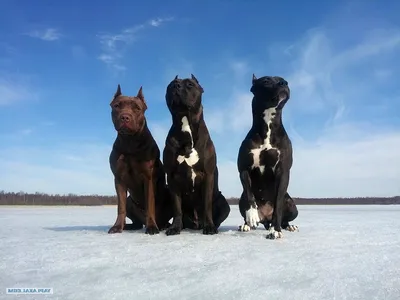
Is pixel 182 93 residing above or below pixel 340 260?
above

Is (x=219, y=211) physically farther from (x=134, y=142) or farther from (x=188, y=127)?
(x=134, y=142)

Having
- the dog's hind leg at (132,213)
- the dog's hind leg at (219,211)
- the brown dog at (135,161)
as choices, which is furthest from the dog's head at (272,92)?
the dog's hind leg at (132,213)

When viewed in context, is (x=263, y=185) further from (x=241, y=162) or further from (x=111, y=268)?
(x=111, y=268)

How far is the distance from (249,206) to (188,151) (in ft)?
3.95

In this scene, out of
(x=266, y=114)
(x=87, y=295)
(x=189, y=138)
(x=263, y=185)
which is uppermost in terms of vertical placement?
(x=266, y=114)

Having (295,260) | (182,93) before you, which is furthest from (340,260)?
(182,93)

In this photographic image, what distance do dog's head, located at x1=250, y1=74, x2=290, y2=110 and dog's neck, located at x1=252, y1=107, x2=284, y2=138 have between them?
68 mm

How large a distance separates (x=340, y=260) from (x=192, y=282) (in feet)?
4.64

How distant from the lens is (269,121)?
236 inches

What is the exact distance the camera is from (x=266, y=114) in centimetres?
600

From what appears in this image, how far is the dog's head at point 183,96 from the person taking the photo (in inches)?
226

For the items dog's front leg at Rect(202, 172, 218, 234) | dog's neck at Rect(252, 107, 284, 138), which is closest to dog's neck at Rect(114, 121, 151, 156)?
dog's front leg at Rect(202, 172, 218, 234)

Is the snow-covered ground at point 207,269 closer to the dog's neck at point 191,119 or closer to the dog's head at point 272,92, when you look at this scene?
the dog's neck at point 191,119

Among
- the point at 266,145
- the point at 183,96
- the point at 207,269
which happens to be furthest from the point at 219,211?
the point at 207,269
